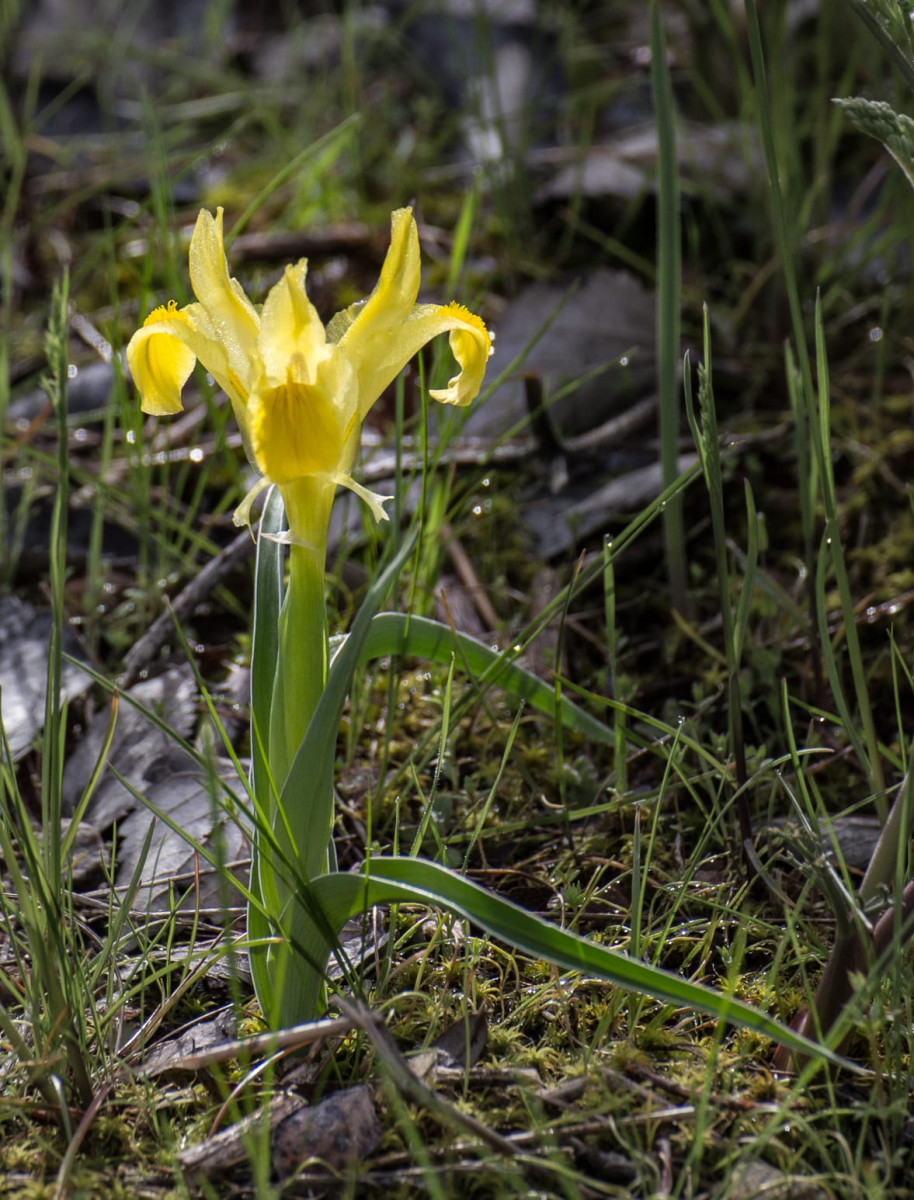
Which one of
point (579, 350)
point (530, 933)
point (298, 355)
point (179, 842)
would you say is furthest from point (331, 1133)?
point (579, 350)

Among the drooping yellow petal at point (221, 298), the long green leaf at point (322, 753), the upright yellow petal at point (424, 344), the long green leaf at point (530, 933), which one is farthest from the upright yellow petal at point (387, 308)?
the long green leaf at point (530, 933)

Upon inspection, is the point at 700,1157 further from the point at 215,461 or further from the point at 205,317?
the point at 215,461

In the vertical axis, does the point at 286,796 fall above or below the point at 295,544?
below

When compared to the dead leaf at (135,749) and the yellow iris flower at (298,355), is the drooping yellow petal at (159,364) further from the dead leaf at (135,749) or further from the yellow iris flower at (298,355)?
the dead leaf at (135,749)

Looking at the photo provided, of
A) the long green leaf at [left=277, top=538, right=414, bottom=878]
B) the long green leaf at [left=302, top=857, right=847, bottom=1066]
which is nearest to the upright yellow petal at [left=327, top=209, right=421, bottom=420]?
the long green leaf at [left=277, top=538, right=414, bottom=878]

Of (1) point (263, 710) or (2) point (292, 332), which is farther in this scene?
(1) point (263, 710)

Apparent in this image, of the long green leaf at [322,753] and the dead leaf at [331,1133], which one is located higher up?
the long green leaf at [322,753]

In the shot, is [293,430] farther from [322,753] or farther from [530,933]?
[530,933]

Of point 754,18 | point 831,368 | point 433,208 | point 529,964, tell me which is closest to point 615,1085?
point 529,964
